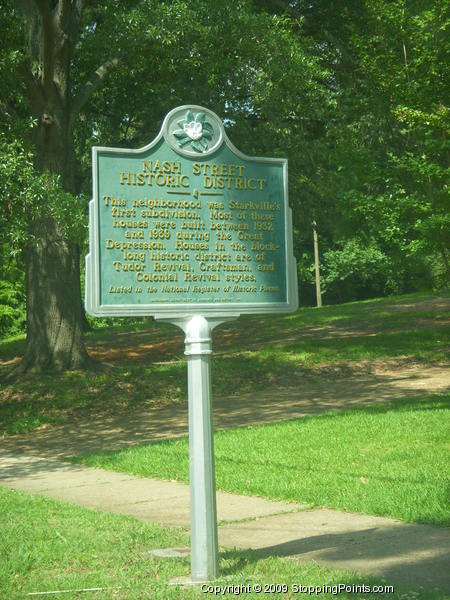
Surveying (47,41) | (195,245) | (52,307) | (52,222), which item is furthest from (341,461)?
(47,41)

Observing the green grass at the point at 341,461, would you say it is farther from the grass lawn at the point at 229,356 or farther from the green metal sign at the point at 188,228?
the grass lawn at the point at 229,356

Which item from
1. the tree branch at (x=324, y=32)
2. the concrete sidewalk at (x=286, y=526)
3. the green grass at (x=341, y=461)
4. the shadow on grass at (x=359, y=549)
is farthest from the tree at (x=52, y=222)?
the shadow on grass at (x=359, y=549)

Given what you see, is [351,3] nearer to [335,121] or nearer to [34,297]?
[335,121]

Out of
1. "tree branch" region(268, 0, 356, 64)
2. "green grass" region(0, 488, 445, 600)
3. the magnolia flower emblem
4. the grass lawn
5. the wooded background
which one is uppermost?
"tree branch" region(268, 0, 356, 64)

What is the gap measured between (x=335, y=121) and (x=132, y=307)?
15603mm

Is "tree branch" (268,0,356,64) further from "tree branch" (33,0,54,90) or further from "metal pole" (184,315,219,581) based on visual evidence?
"metal pole" (184,315,219,581)

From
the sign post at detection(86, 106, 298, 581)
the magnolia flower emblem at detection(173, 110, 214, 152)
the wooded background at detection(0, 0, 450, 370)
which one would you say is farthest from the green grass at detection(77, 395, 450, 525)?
the wooded background at detection(0, 0, 450, 370)

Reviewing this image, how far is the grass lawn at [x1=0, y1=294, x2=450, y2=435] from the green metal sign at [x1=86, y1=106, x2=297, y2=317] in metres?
8.64

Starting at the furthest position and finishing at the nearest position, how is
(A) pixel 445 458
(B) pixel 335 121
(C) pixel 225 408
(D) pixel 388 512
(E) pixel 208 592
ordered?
(B) pixel 335 121 → (C) pixel 225 408 → (A) pixel 445 458 → (D) pixel 388 512 → (E) pixel 208 592

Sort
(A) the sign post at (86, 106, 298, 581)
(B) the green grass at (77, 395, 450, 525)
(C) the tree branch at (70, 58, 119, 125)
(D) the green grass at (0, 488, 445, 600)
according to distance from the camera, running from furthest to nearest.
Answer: (C) the tree branch at (70, 58, 119, 125) → (B) the green grass at (77, 395, 450, 525) → (A) the sign post at (86, 106, 298, 581) → (D) the green grass at (0, 488, 445, 600)

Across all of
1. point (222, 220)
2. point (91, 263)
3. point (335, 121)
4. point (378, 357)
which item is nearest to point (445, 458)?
point (222, 220)

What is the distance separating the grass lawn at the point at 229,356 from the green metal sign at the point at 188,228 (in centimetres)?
864

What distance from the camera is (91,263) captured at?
5.94m

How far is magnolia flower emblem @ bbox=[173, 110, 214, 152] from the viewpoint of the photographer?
249 inches
